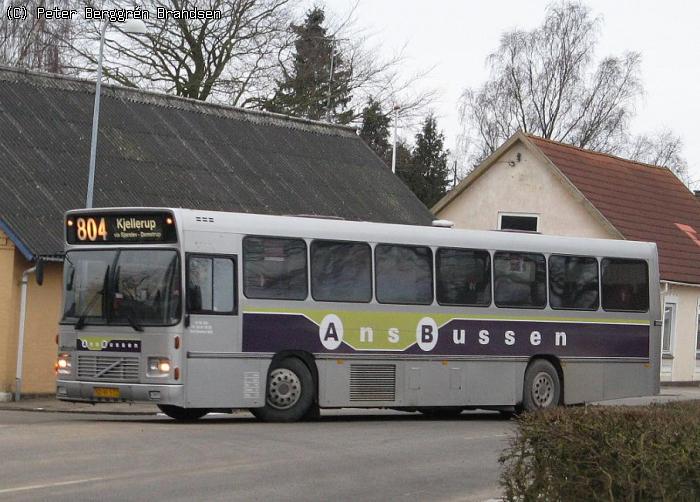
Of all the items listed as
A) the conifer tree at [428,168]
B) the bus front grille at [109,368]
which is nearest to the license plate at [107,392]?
the bus front grille at [109,368]

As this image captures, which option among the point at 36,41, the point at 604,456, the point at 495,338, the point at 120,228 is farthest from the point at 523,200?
the point at 604,456

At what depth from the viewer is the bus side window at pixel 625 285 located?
24734 millimetres

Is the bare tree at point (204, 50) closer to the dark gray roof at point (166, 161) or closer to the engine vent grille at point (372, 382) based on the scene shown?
the dark gray roof at point (166, 161)

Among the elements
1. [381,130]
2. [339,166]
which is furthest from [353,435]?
[381,130]

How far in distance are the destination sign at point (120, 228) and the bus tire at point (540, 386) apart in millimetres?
7202

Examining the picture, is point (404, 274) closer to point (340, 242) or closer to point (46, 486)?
point (340, 242)

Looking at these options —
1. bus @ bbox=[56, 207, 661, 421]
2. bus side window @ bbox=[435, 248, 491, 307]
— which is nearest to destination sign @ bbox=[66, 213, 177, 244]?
bus @ bbox=[56, 207, 661, 421]

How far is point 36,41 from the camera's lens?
46.6 m

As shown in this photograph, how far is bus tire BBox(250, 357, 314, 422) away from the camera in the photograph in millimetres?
20266

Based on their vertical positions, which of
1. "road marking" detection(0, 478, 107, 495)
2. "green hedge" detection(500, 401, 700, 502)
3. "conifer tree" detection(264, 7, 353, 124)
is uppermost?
"conifer tree" detection(264, 7, 353, 124)

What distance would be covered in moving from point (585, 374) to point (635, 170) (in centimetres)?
2548

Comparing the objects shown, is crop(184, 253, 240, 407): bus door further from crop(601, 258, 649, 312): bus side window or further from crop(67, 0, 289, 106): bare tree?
crop(67, 0, 289, 106): bare tree

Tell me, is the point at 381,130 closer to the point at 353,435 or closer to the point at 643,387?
the point at 643,387

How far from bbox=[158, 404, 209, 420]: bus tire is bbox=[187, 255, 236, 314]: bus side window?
1791 millimetres
